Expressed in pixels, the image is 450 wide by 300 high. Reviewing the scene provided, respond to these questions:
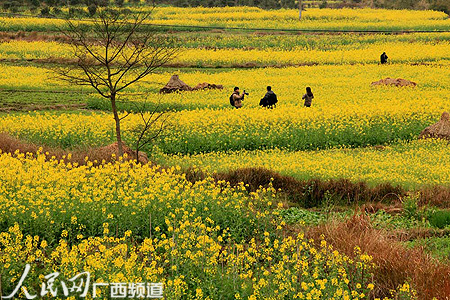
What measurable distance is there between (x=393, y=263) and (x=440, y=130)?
43.4ft

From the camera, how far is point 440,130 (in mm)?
21969

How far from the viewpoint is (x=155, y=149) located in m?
20.3

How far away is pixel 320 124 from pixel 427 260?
12.9 meters

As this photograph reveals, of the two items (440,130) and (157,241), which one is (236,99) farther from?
(157,241)

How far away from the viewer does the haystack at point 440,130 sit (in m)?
21.9

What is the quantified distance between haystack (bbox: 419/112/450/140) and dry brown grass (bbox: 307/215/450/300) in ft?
36.5

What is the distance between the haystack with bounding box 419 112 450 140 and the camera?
21891 mm

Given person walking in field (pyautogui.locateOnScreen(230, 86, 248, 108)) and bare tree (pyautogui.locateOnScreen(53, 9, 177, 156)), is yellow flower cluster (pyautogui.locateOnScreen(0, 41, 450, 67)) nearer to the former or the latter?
bare tree (pyautogui.locateOnScreen(53, 9, 177, 156))

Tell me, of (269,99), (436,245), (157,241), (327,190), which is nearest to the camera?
(157,241)

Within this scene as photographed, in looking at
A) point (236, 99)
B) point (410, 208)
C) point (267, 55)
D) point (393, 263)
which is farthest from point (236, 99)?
point (267, 55)

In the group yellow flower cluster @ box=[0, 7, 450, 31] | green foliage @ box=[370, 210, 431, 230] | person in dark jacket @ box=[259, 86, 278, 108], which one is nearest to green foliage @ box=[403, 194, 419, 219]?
green foliage @ box=[370, 210, 431, 230]

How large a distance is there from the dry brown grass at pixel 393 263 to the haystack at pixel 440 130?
11134 millimetres

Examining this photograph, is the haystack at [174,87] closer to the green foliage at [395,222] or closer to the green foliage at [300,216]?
the green foliage at [300,216]

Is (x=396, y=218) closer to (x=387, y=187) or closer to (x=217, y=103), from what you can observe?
(x=387, y=187)
